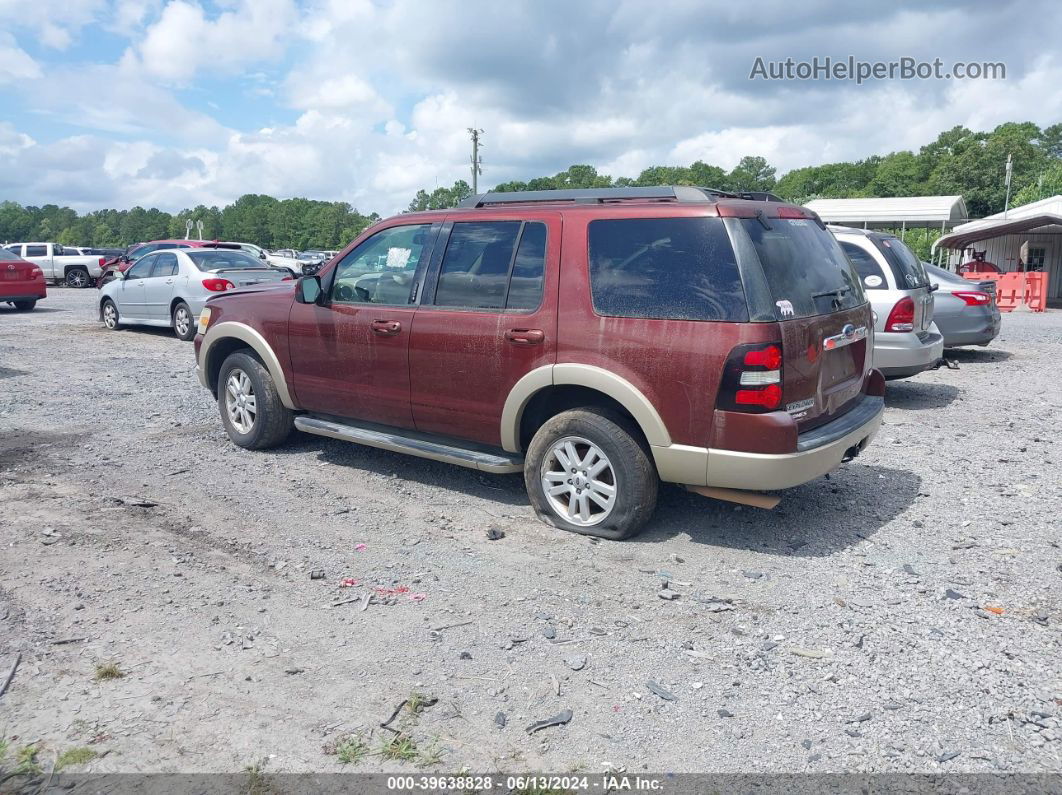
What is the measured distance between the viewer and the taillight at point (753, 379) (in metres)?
4.35

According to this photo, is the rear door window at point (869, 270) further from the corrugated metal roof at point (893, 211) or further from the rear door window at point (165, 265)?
the corrugated metal roof at point (893, 211)

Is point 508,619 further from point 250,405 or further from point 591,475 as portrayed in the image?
point 250,405

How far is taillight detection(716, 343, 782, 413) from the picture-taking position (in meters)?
4.35

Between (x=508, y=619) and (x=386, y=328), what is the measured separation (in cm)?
250

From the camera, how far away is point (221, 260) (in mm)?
14812

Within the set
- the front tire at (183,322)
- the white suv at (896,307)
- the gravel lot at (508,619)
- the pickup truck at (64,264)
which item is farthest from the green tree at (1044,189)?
the gravel lot at (508,619)

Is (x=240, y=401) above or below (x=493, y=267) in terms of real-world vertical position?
below

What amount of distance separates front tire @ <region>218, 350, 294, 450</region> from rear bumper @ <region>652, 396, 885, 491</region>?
345 centimetres

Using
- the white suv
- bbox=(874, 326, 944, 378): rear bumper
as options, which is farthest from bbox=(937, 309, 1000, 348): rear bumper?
bbox=(874, 326, 944, 378): rear bumper

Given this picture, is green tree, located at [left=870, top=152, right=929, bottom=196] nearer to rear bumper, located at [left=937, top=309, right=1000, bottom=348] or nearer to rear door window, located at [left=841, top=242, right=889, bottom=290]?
rear bumper, located at [left=937, top=309, right=1000, bottom=348]

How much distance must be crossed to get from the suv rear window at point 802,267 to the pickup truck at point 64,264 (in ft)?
109

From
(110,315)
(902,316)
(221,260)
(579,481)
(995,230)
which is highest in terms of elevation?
(995,230)

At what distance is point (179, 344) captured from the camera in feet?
46.8

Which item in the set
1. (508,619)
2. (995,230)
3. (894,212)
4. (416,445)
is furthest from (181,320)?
(894,212)
